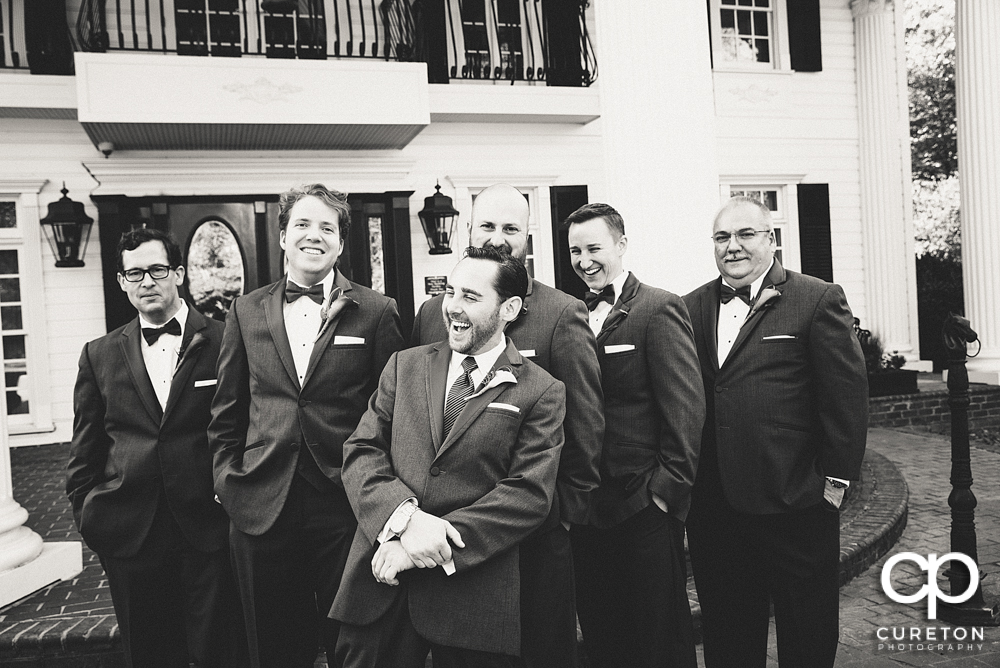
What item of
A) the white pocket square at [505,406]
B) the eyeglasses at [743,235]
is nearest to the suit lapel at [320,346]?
the white pocket square at [505,406]

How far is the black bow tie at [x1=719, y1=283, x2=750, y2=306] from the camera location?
3109 mm

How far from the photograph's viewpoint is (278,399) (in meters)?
2.79

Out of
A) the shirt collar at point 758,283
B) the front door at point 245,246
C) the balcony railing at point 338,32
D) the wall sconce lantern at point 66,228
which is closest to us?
the shirt collar at point 758,283

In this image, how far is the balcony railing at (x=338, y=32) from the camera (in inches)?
353

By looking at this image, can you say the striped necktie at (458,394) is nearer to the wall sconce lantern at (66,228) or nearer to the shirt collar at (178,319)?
the shirt collar at (178,319)

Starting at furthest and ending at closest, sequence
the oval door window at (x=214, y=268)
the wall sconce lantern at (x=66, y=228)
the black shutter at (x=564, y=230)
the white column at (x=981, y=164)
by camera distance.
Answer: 1. the black shutter at (x=564, y=230)
2. the white column at (x=981, y=164)
3. the oval door window at (x=214, y=268)
4. the wall sconce lantern at (x=66, y=228)

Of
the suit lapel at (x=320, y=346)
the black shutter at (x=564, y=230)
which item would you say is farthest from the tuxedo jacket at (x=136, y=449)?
the black shutter at (x=564, y=230)

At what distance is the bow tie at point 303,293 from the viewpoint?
2877 mm

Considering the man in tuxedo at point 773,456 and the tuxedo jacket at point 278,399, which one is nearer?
the tuxedo jacket at point 278,399

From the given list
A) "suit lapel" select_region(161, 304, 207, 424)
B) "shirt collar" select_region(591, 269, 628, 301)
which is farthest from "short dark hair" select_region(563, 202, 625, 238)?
"suit lapel" select_region(161, 304, 207, 424)

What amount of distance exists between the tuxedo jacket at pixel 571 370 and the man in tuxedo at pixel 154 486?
990mm

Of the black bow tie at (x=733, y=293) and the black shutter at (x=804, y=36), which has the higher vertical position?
the black shutter at (x=804, y=36)

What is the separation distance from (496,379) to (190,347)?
1236 millimetres
